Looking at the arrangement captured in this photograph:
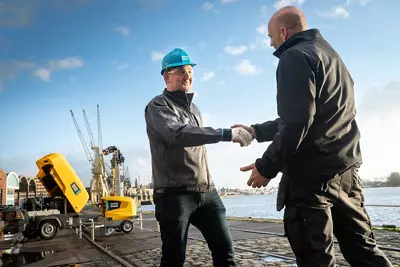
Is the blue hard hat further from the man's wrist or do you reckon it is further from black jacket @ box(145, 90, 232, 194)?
the man's wrist

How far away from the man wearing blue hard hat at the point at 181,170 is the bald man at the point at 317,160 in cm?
59

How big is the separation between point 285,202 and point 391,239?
21.1 ft

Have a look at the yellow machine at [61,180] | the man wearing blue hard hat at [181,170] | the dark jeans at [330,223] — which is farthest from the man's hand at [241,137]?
the yellow machine at [61,180]

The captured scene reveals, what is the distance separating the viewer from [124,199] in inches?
541

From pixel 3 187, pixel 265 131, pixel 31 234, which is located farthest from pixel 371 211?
pixel 3 187

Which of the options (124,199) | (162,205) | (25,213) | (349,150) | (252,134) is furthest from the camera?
(124,199)

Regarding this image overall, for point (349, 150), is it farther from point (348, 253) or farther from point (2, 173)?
point (2, 173)

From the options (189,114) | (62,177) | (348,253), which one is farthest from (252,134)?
(62,177)

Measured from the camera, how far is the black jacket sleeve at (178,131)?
2.63 meters

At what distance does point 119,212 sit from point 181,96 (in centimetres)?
1115

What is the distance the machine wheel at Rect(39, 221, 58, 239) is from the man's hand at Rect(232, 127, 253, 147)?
38.2ft

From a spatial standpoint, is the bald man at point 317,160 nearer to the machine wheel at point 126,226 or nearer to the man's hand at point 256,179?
the man's hand at point 256,179

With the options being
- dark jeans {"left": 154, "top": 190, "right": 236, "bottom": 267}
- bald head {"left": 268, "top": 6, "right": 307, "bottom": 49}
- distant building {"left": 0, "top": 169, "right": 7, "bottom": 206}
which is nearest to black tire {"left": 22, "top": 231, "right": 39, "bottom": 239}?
dark jeans {"left": 154, "top": 190, "right": 236, "bottom": 267}

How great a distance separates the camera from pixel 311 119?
6.68 ft
